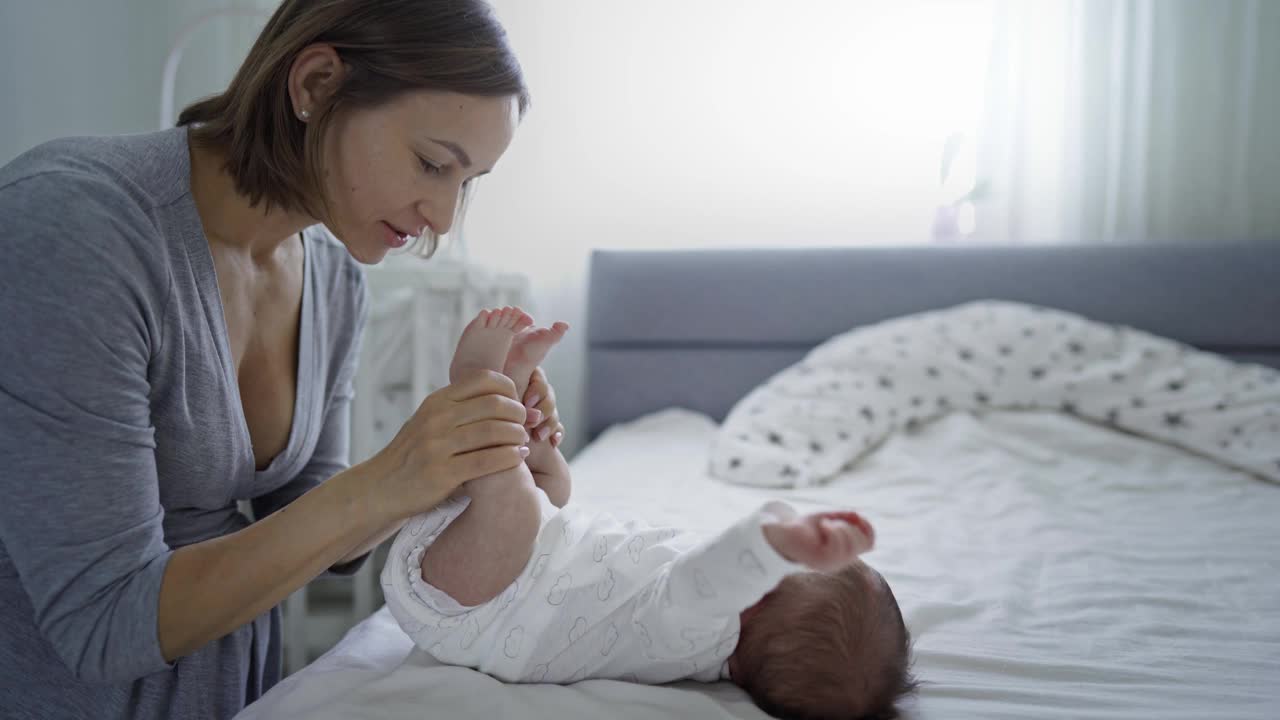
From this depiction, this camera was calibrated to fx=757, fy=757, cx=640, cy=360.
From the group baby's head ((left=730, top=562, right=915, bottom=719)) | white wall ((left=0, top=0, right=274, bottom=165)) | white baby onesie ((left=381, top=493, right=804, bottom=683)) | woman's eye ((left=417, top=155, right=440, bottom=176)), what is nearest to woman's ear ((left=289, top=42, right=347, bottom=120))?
woman's eye ((left=417, top=155, right=440, bottom=176))

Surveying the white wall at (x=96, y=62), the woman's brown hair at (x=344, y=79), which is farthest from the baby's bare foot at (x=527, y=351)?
the white wall at (x=96, y=62)

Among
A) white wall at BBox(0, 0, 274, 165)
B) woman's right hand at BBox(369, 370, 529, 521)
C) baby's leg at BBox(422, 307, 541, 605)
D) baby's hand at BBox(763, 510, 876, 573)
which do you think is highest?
white wall at BBox(0, 0, 274, 165)

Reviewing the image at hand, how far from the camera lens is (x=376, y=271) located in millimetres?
2254

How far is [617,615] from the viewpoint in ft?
2.57

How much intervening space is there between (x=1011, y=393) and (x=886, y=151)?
0.83m

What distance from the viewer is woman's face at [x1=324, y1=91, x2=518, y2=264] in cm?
77

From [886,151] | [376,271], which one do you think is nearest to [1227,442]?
[886,151]

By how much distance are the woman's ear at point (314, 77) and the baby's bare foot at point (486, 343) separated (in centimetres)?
28

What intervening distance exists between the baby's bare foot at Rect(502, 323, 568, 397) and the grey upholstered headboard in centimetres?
127

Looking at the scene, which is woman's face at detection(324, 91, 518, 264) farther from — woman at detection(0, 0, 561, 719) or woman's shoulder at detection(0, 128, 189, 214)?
woman's shoulder at detection(0, 128, 189, 214)

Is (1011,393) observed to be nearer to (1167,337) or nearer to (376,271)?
(1167,337)

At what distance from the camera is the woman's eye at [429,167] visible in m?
0.80

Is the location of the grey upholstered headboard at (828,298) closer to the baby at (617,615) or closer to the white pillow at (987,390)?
the white pillow at (987,390)

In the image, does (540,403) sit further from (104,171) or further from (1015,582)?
(1015,582)
